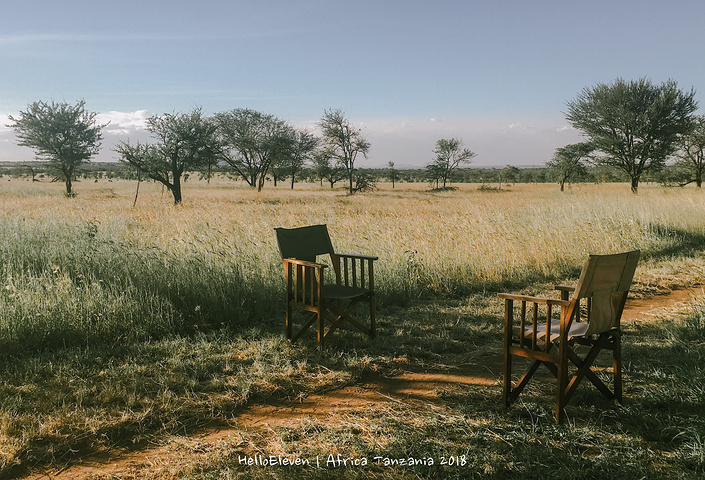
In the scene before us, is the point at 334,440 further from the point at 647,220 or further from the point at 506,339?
the point at 647,220

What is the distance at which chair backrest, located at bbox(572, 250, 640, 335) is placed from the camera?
2709mm

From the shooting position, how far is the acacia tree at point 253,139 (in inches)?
1396

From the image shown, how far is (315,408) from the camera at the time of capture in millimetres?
3225

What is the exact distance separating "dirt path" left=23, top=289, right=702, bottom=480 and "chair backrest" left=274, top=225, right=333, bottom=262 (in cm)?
A: 146

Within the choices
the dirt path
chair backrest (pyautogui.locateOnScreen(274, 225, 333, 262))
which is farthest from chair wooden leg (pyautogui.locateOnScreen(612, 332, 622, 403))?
chair backrest (pyautogui.locateOnScreen(274, 225, 333, 262))

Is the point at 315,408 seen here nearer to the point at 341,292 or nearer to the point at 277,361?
the point at 277,361

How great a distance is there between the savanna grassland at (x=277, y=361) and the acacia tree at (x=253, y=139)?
28.3 metres

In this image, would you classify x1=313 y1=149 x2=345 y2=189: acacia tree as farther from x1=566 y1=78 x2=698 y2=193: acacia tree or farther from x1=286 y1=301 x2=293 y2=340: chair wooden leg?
x1=286 y1=301 x2=293 y2=340: chair wooden leg

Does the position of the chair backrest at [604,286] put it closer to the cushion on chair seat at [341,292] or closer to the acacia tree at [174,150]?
the cushion on chair seat at [341,292]

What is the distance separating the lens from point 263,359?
4.07 meters

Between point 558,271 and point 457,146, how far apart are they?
4248 cm

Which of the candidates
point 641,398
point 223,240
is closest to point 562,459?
point 641,398

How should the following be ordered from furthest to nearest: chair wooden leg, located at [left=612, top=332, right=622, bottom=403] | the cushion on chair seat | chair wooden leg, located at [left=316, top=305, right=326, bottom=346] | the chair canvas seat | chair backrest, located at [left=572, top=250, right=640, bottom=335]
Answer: the cushion on chair seat, chair wooden leg, located at [left=316, top=305, right=326, bottom=346], chair wooden leg, located at [left=612, top=332, right=622, bottom=403], the chair canvas seat, chair backrest, located at [left=572, top=250, right=640, bottom=335]

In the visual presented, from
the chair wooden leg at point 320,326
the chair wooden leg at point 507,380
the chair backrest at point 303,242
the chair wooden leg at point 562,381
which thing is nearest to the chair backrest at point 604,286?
the chair wooden leg at point 562,381
